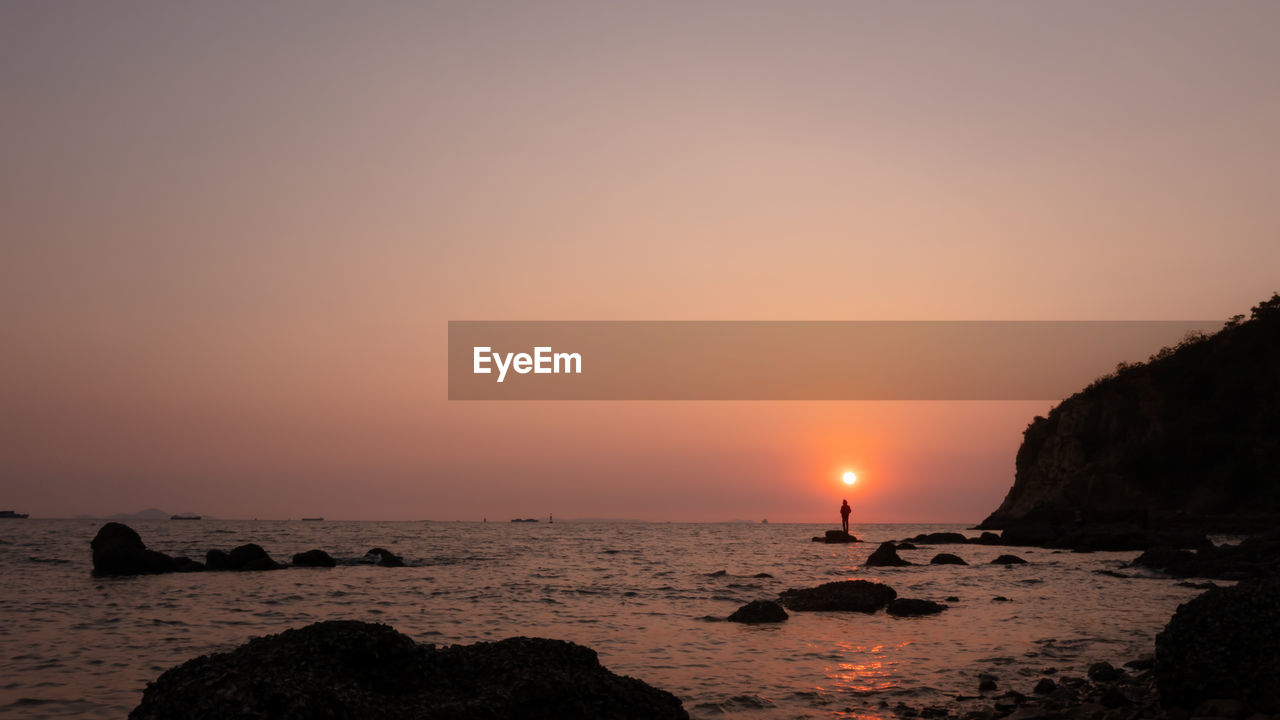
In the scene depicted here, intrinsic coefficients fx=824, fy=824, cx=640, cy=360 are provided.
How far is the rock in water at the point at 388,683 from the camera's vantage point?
854 centimetres

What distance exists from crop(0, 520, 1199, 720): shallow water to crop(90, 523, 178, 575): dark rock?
121 centimetres

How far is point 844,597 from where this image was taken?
82.6 feet

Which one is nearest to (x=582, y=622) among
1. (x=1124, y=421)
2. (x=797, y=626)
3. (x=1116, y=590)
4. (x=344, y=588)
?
(x=797, y=626)

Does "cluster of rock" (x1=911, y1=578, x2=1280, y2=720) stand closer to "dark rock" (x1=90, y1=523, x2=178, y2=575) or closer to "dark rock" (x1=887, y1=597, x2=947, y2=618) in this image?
"dark rock" (x1=887, y1=597, x2=947, y2=618)

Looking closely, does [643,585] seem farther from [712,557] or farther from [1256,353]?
[1256,353]

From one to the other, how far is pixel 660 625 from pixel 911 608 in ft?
24.0

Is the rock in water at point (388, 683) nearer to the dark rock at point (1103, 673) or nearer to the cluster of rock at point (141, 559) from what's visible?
the dark rock at point (1103, 673)

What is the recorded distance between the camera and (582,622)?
75.3ft

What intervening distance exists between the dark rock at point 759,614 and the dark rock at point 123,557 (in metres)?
32.3

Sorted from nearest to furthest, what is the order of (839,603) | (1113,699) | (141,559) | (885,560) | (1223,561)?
1. (1113,699)
2. (839,603)
3. (1223,561)
4. (141,559)
5. (885,560)

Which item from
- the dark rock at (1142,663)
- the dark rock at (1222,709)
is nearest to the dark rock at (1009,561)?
the dark rock at (1142,663)

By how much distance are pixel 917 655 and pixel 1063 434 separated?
91.2m

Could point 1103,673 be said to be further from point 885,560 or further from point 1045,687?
point 885,560

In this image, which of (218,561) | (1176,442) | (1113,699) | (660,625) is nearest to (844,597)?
(660,625)
